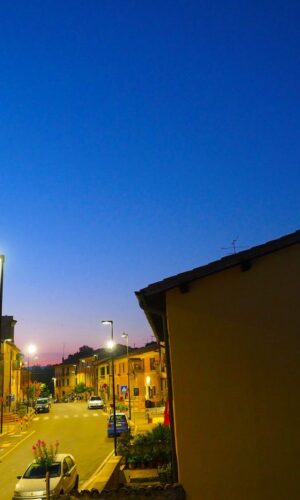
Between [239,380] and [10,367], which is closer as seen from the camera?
[239,380]

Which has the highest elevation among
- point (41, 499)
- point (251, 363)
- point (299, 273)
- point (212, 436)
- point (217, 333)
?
point (299, 273)

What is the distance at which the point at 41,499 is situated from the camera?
14.5m

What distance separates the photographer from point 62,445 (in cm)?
3047

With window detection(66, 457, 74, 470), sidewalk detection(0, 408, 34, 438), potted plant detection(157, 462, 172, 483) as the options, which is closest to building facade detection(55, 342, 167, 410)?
sidewalk detection(0, 408, 34, 438)

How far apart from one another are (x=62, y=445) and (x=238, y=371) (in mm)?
24802

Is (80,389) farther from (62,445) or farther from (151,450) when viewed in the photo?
(151,450)

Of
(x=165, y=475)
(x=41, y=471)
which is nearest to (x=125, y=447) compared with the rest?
(x=41, y=471)

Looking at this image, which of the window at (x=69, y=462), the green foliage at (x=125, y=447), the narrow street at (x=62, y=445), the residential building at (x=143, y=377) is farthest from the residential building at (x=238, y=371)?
the residential building at (x=143, y=377)

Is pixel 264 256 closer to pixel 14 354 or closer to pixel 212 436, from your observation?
pixel 212 436

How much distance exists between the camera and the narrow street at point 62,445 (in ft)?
70.5

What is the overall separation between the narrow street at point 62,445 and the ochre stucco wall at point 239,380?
11.1m

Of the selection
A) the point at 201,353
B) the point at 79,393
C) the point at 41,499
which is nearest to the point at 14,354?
the point at 79,393

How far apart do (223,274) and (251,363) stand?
6.02 ft

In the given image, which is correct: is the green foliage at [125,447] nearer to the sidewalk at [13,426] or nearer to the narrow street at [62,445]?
the narrow street at [62,445]
